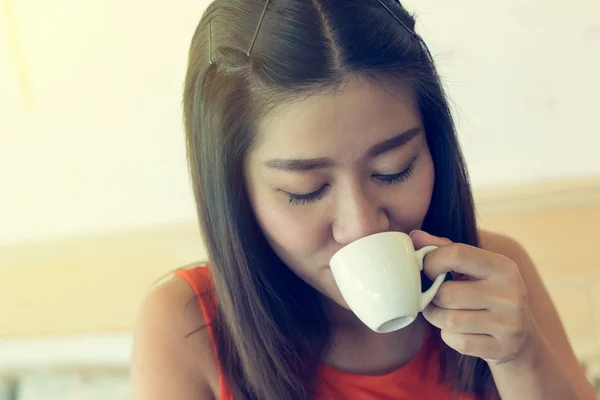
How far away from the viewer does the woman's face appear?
0.75m

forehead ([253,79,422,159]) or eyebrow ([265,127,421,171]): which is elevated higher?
forehead ([253,79,422,159])

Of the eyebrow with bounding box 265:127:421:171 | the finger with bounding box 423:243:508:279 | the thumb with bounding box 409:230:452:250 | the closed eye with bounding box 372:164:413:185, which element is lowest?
the finger with bounding box 423:243:508:279

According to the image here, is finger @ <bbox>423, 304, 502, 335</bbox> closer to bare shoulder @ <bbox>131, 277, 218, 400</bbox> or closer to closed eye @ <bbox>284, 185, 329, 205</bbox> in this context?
closed eye @ <bbox>284, 185, 329, 205</bbox>

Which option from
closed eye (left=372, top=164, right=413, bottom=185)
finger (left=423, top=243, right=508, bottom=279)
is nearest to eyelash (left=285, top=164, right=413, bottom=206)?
closed eye (left=372, top=164, right=413, bottom=185)

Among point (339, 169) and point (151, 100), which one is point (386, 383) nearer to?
point (339, 169)

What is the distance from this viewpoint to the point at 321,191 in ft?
2.58

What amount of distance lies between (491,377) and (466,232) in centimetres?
22

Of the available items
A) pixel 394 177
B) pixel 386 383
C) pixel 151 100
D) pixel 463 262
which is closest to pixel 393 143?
pixel 394 177

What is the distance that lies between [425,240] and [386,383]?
0.31 meters

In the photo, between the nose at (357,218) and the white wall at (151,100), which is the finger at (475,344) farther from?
the white wall at (151,100)

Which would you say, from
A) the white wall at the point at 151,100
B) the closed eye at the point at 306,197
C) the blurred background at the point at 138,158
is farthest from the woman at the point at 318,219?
the white wall at the point at 151,100

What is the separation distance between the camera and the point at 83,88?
1.61m

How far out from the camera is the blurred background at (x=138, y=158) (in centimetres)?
144

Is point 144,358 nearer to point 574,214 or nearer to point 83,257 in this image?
point 83,257
